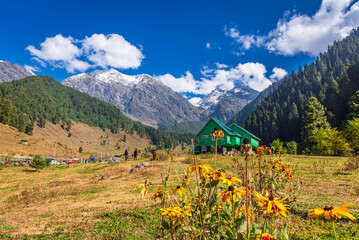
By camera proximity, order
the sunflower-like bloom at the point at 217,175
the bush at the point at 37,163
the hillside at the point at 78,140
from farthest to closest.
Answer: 1. the hillside at the point at 78,140
2. the bush at the point at 37,163
3. the sunflower-like bloom at the point at 217,175

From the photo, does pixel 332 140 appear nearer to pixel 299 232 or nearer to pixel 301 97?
pixel 299 232

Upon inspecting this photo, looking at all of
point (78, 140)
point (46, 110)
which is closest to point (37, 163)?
point (78, 140)

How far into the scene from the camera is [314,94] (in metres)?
104

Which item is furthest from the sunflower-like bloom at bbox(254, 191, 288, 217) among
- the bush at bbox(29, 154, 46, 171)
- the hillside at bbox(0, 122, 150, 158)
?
the hillside at bbox(0, 122, 150, 158)

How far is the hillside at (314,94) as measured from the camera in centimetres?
7894

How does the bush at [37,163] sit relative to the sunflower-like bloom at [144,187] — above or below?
below

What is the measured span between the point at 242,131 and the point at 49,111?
15655cm

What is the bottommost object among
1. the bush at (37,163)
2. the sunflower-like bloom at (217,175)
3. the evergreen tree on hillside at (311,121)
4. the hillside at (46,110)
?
the bush at (37,163)

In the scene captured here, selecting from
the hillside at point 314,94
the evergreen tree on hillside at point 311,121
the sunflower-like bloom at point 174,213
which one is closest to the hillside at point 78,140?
the sunflower-like bloom at point 174,213

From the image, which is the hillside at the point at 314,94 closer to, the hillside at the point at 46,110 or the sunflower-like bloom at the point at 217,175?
the hillside at the point at 46,110

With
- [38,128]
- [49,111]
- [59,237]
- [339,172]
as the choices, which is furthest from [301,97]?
[49,111]

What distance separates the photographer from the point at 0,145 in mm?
56281

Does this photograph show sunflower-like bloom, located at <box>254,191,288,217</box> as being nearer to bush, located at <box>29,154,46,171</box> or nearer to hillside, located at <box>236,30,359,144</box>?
bush, located at <box>29,154,46,171</box>

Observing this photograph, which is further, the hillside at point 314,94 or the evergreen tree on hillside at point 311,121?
the hillside at point 314,94
